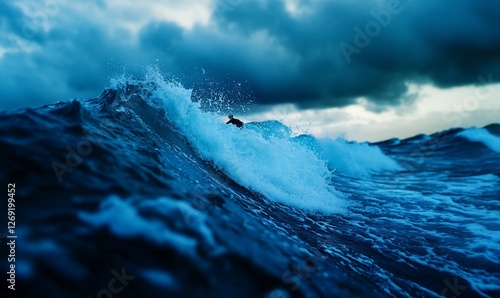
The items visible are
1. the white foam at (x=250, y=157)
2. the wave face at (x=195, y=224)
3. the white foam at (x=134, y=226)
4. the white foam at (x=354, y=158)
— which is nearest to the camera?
the wave face at (x=195, y=224)

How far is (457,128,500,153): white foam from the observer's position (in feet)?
64.7

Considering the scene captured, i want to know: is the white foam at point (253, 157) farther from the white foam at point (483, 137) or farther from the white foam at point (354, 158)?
the white foam at point (483, 137)

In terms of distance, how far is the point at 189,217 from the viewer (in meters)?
A: 2.70

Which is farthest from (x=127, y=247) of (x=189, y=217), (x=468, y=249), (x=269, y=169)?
(x=269, y=169)

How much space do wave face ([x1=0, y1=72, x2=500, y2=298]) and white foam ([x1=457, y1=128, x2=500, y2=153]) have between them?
48.9ft

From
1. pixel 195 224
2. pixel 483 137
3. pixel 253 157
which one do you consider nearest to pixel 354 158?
pixel 483 137

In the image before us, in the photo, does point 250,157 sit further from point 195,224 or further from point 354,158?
point 354,158

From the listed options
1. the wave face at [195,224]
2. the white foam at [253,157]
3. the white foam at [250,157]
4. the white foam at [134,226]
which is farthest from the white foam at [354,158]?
the white foam at [134,226]

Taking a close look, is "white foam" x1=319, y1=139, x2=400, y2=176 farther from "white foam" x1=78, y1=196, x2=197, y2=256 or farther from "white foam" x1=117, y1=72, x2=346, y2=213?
"white foam" x1=78, y1=196, x2=197, y2=256

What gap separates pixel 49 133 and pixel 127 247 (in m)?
2.08

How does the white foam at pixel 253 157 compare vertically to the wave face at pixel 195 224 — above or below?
above

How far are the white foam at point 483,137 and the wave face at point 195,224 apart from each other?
48.9 ft

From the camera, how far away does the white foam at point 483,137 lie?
1972 centimetres

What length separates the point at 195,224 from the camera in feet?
8.62
